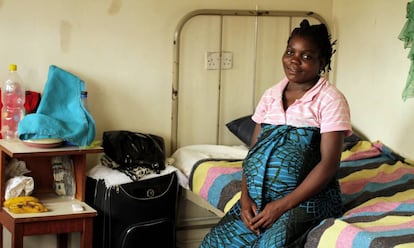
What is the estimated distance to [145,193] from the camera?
3195mm

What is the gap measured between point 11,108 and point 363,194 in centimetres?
173

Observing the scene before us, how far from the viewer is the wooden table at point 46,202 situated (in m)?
2.87

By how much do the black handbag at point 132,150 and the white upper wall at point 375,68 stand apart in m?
1.19

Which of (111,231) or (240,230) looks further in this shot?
(111,231)

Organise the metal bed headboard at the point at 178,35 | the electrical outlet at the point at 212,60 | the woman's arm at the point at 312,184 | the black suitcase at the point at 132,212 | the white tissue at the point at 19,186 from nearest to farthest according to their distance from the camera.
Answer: the woman's arm at the point at 312,184 → the white tissue at the point at 19,186 → the black suitcase at the point at 132,212 → the metal bed headboard at the point at 178,35 → the electrical outlet at the point at 212,60

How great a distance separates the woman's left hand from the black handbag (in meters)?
1.08

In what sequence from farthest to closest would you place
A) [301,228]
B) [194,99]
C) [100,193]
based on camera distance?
[194,99] → [100,193] → [301,228]

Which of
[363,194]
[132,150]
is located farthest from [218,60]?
[363,194]

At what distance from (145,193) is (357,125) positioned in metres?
1.33

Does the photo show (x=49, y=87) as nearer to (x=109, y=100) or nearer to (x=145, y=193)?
(x=109, y=100)

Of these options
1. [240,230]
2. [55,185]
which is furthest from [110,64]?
[240,230]

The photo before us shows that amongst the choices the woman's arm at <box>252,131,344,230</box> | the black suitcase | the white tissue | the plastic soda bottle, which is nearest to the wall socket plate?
the black suitcase

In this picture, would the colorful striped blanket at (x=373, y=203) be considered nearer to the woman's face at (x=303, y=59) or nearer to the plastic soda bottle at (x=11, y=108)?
the woman's face at (x=303, y=59)

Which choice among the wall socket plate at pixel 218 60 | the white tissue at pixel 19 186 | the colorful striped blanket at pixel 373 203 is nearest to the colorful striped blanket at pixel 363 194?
the colorful striped blanket at pixel 373 203
